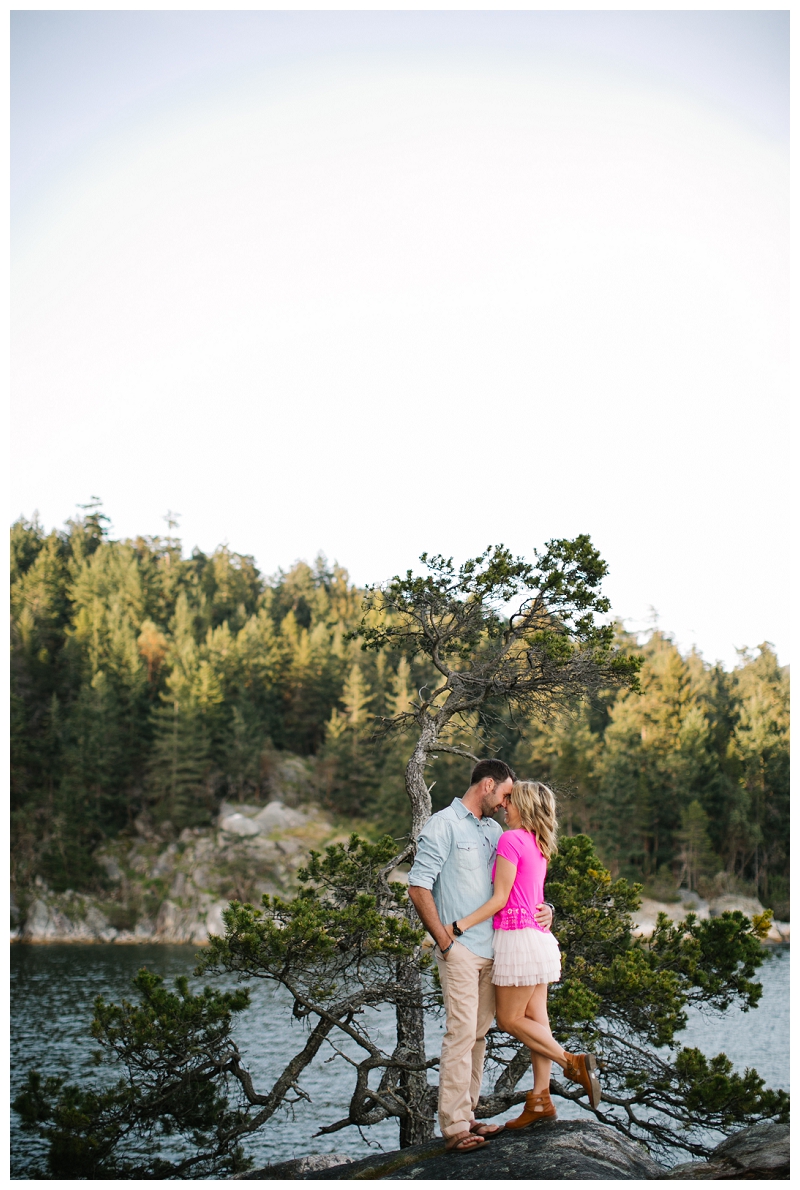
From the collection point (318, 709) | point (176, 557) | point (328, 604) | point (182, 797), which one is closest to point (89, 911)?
point (182, 797)

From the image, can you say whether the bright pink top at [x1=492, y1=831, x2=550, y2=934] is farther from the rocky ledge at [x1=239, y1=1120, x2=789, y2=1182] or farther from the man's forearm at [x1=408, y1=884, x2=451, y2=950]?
the rocky ledge at [x1=239, y1=1120, x2=789, y2=1182]

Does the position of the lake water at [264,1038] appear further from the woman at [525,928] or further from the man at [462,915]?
the woman at [525,928]

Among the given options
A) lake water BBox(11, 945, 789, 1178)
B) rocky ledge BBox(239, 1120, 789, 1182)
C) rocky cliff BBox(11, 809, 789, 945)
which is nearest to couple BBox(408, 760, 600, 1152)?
rocky ledge BBox(239, 1120, 789, 1182)

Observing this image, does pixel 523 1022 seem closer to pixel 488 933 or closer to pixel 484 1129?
pixel 488 933

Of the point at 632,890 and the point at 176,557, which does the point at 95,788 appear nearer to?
the point at 176,557

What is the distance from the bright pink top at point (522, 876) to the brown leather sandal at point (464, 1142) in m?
0.98

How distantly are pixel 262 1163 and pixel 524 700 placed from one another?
685 cm

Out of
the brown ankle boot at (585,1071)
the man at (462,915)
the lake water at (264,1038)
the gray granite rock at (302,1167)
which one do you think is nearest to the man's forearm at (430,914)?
the man at (462,915)

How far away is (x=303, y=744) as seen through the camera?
48219mm

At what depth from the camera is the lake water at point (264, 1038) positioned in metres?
12.0

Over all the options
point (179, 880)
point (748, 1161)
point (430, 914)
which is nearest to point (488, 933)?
point (430, 914)

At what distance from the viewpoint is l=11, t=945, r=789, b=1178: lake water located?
12008 millimetres

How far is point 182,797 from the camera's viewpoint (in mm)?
39125

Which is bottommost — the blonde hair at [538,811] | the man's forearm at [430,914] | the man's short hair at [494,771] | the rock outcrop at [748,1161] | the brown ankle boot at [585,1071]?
the rock outcrop at [748,1161]
